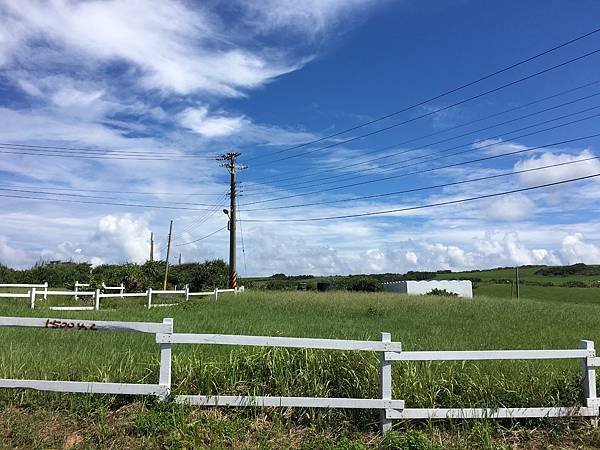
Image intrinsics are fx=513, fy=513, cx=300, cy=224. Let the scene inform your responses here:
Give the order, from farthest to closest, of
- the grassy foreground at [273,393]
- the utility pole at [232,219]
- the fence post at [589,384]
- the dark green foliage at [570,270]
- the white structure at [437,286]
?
the dark green foliage at [570,270] < the white structure at [437,286] < the utility pole at [232,219] < the fence post at [589,384] < the grassy foreground at [273,393]

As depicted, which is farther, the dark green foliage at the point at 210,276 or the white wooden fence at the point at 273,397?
the dark green foliage at the point at 210,276

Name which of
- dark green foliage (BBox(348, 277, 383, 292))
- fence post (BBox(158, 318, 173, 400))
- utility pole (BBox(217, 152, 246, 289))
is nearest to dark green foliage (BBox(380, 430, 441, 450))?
fence post (BBox(158, 318, 173, 400))

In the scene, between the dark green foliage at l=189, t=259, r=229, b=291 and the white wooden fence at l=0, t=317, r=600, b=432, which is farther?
the dark green foliage at l=189, t=259, r=229, b=291

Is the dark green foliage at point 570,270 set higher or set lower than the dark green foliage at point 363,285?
higher

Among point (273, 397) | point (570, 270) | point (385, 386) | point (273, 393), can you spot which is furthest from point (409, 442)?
point (570, 270)

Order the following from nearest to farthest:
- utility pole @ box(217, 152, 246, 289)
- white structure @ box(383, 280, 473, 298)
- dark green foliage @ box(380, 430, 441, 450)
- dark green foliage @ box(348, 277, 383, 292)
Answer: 1. dark green foliage @ box(380, 430, 441, 450)
2. utility pole @ box(217, 152, 246, 289)
3. white structure @ box(383, 280, 473, 298)
4. dark green foliage @ box(348, 277, 383, 292)

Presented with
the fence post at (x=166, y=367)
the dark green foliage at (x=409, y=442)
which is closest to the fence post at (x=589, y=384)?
the dark green foliage at (x=409, y=442)

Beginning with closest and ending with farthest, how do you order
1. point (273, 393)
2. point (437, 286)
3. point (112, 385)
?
point (112, 385) → point (273, 393) → point (437, 286)

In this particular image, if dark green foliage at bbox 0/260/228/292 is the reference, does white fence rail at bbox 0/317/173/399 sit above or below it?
below

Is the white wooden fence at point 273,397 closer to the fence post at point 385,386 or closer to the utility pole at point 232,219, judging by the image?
the fence post at point 385,386

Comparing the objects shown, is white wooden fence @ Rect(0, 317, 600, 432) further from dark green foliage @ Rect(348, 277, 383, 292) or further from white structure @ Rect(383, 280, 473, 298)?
dark green foliage @ Rect(348, 277, 383, 292)

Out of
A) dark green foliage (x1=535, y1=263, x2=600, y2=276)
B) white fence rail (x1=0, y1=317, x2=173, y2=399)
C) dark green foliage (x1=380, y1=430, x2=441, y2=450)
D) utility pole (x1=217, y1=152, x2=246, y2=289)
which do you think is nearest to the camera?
dark green foliage (x1=380, y1=430, x2=441, y2=450)

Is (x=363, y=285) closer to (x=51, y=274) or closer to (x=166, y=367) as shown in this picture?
(x=51, y=274)

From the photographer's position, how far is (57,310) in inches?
896
